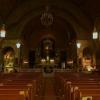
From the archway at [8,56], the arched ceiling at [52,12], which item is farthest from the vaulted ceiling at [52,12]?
the archway at [8,56]

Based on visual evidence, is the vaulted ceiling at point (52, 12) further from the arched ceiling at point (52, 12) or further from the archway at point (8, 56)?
the archway at point (8, 56)

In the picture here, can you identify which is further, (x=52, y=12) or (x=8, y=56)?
(x=8, y=56)

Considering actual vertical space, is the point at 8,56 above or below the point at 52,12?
below

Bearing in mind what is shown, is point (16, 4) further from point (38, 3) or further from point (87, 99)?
point (87, 99)

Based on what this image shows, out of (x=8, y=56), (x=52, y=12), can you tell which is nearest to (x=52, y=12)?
(x=52, y=12)

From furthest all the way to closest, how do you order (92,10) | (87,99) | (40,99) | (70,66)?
(70,66) → (92,10) → (40,99) → (87,99)

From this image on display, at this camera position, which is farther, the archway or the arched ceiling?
the archway

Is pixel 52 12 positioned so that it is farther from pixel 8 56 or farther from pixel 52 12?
pixel 8 56

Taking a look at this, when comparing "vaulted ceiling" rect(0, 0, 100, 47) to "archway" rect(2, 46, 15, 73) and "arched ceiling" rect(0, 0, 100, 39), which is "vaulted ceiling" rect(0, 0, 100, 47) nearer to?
"arched ceiling" rect(0, 0, 100, 39)

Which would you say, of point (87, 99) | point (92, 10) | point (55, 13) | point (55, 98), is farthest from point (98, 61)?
point (87, 99)

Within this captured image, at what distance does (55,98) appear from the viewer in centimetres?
1441

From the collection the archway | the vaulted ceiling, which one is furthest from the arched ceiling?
the archway

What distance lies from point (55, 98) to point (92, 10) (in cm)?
1996

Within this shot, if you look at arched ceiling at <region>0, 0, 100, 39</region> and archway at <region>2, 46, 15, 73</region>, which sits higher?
arched ceiling at <region>0, 0, 100, 39</region>
